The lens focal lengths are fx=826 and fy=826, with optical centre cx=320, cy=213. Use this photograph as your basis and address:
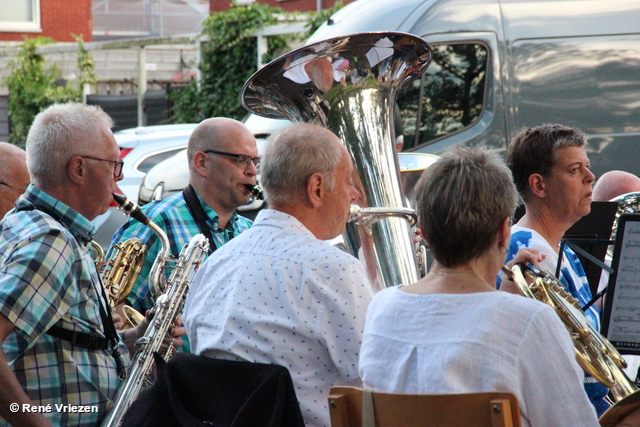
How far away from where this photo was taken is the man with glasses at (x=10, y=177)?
3.87 meters

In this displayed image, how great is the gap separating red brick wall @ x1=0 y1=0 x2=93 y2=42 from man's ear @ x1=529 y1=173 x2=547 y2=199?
18.7 m

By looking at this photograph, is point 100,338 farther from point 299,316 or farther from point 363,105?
point 363,105

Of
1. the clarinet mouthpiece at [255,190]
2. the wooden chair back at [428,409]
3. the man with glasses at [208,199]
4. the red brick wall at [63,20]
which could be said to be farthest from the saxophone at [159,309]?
the red brick wall at [63,20]

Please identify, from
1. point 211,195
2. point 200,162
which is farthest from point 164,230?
point 200,162

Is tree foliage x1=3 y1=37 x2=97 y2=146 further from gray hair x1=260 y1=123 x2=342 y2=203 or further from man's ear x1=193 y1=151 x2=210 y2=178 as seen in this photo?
gray hair x1=260 y1=123 x2=342 y2=203

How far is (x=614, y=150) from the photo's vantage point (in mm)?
6438

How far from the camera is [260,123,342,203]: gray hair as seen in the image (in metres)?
2.47

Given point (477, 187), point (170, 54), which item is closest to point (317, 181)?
point (477, 187)

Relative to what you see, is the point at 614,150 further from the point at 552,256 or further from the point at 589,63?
the point at 552,256

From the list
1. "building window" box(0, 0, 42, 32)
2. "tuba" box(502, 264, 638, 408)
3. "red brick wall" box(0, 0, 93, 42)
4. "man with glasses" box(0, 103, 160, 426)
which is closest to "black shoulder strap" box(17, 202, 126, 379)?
"man with glasses" box(0, 103, 160, 426)

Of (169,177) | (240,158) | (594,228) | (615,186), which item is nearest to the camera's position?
(594,228)

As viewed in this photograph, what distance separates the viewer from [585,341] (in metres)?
2.49

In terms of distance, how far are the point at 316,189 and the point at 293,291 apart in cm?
37

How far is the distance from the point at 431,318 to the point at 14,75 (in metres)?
16.2
